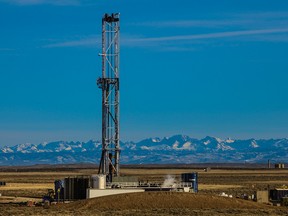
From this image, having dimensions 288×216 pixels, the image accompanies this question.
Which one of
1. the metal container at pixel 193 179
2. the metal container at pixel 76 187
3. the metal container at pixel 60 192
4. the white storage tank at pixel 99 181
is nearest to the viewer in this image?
the white storage tank at pixel 99 181

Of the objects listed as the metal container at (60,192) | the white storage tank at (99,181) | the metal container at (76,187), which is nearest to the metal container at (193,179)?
the white storage tank at (99,181)

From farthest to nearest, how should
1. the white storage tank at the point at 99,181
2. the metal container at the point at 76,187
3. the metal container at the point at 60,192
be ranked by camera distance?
the metal container at the point at 60,192, the metal container at the point at 76,187, the white storage tank at the point at 99,181

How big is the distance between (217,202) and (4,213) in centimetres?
1211

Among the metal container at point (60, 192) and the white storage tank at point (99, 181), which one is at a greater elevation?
the white storage tank at point (99, 181)

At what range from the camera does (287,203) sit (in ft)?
178

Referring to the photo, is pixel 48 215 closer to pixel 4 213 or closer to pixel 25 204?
pixel 4 213

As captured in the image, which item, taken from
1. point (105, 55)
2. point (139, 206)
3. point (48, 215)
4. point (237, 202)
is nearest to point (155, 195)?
point (139, 206)

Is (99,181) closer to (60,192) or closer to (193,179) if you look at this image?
(60,192)

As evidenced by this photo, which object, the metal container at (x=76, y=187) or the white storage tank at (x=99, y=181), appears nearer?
the white storage tank at (x=99, y=181)

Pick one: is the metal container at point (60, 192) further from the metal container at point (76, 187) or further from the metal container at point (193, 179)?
the metal container at point (193, 179)

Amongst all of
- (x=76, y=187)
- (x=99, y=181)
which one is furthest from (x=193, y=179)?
(x=76, y=187)

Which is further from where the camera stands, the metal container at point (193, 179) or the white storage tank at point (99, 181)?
the metal container at point (193, 179)

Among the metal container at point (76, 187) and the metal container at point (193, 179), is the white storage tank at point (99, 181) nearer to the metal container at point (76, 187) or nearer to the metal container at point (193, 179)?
the metal container at point (76, 187)

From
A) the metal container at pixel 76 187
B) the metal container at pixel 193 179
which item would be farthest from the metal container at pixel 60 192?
the metal container at pixel 193 179
